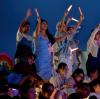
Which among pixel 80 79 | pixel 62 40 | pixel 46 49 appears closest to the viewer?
pixel 80 79

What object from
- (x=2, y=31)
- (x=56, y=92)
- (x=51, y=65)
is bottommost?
(x=56, y=92)

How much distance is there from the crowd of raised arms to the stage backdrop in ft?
1.94

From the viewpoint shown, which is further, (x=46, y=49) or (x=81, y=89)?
(x=46, y=49)

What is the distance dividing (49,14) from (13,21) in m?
0.69

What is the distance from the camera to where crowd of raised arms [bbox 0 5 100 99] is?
19.0 ft

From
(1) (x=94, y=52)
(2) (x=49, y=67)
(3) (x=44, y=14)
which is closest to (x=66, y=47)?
(1) (x=94, y=52)

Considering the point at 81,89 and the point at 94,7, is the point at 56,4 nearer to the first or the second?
the point at 94,7

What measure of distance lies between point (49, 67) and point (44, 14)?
204 centimetres

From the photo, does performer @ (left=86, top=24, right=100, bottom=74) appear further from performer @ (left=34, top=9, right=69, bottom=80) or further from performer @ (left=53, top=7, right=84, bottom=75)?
performer @ (left=34, top=9, right=69, bottom=80)

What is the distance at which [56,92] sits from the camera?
5855mm

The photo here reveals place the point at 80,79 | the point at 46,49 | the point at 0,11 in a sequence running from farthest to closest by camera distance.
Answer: the point at 0,11
the point at 46,49
the point at 80,79

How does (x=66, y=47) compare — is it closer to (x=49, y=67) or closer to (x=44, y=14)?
(x=49, y=67)

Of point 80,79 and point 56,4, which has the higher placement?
point 56,4

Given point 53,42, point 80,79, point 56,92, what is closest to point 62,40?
point 53,42
